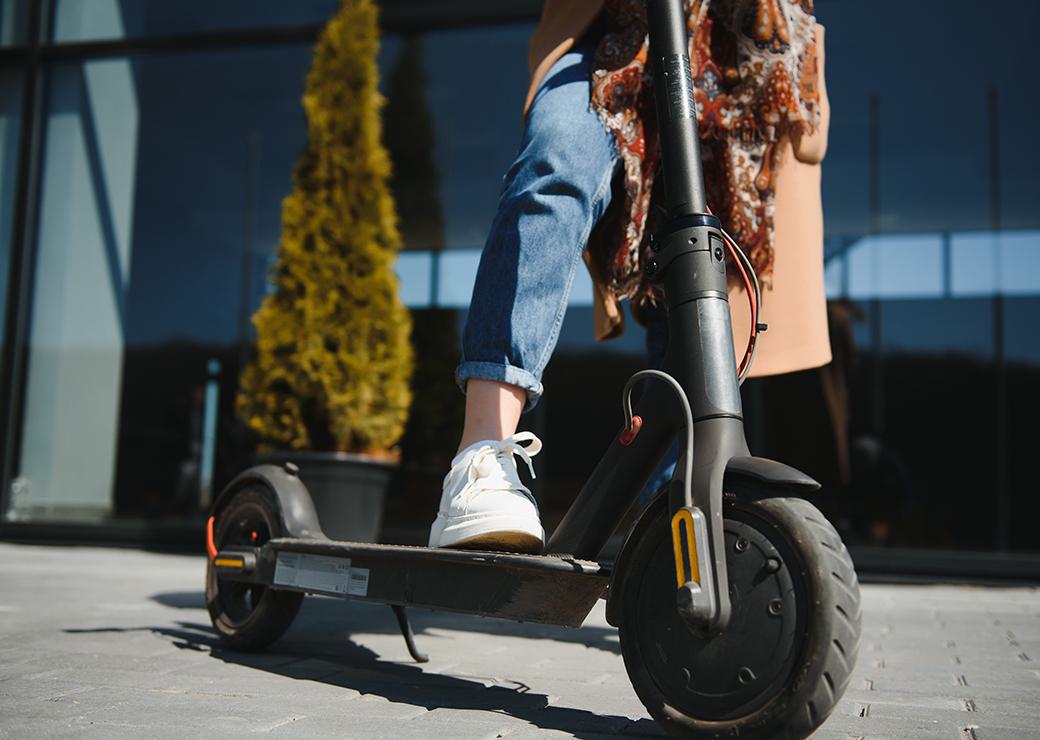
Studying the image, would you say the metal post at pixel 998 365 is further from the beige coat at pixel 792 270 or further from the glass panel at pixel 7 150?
the glass panel at pixel 7 150

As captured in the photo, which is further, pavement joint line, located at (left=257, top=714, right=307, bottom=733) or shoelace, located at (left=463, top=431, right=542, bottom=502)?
shoelace, located at (left=463, top=431, right=542, bottom=502)

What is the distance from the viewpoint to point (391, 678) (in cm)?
176

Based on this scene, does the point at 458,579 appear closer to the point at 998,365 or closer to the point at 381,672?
the point at 381,672

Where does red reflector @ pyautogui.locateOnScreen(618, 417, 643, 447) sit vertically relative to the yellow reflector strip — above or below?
above

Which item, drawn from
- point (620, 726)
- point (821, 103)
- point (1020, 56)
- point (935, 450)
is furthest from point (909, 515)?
point (620, 726)

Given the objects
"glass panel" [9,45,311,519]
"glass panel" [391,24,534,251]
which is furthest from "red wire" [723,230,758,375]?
"glass panel" [9,45,311,519]

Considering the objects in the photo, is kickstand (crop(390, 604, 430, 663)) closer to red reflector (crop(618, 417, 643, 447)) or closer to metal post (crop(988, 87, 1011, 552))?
red reflector (crop(618, 417, 643, 447))

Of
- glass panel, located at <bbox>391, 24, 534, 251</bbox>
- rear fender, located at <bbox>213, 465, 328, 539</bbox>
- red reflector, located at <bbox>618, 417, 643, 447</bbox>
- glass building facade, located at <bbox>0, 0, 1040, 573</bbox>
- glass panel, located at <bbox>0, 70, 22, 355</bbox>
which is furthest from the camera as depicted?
glass panel, located at <bbox>0, 70, 22, 355</bbox>

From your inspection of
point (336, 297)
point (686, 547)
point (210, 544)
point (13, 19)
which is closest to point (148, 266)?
point (13, 19)

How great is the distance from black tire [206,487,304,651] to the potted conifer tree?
186 cm

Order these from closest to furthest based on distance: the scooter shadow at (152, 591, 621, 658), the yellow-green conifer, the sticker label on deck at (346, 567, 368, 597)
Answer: the sticker label on deck at (346, 567, 368, 597)
the scooter shadow at (152, 591, 621, 658)
the yellow-green conifer

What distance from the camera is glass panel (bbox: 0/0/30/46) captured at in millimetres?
6535

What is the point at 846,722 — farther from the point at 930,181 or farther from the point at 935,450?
the point at 930,181

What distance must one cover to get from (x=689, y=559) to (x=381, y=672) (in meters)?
0.87
